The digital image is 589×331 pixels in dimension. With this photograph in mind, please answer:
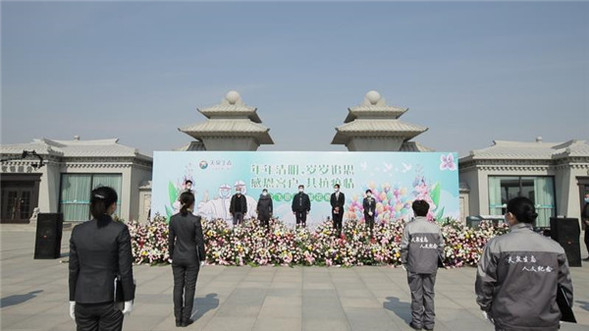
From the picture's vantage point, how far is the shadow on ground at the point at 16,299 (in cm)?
595

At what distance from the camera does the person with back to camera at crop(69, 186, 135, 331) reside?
3113 mm

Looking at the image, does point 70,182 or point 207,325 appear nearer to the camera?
point 207,325

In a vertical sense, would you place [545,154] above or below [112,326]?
above

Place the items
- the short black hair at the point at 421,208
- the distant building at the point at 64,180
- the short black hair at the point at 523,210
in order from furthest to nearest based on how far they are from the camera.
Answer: the distant building at the point at 64,180
the short black hair at the point at 421,208
the short black hair at the point at 523,210

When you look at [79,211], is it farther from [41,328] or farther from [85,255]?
[85,255]

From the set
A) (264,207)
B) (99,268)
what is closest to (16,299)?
(99,268)

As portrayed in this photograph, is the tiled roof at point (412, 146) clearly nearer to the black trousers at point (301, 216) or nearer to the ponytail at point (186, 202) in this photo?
the black trousers at point (301, 216)

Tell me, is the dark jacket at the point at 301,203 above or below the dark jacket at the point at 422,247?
above

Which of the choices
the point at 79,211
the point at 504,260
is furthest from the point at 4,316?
the point at 79,211

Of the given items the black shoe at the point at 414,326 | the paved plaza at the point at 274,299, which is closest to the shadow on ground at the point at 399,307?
the paved plaza at the point at 274,299

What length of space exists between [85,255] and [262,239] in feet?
22.9

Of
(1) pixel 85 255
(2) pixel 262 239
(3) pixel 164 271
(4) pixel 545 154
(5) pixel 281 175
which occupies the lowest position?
(3) pixel 164 271

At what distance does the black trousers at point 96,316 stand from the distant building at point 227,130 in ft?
62.1

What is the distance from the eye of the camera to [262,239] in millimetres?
9969
